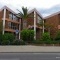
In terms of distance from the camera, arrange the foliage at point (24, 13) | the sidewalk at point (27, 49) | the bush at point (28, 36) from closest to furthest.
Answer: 1. the sidewalk at point (27, 49)
2. the bush at point (28, 36)
3. the foliage at point (24, 13)

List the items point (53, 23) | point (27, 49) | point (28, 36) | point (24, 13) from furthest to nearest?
1. point (53, 23)
2. point (24, 13)
3. point (28, 36)
4. point (27, 49)

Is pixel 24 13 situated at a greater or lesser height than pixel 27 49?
greater

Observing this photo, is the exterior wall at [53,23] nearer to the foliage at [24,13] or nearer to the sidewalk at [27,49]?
the foliage at [24,13]

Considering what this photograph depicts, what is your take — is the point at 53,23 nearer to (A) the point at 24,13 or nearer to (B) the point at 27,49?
(A) the point at 24,13

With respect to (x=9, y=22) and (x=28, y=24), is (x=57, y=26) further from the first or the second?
(x=9, y=22)

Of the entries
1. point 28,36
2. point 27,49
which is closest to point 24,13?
point 28,36

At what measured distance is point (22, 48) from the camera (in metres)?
29.4

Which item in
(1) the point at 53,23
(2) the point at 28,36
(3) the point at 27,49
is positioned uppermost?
(1) the point at 53,23

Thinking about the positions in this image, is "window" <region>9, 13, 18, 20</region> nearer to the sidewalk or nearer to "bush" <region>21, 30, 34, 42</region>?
"bush" <region>21, 30, 34, 42</region>

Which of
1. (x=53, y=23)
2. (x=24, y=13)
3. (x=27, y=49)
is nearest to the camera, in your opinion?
(x=27, y=49)

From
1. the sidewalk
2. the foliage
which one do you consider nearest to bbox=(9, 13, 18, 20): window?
the foliage

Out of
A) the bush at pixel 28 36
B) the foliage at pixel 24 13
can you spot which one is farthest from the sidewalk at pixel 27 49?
the foliage at pixel 24 13

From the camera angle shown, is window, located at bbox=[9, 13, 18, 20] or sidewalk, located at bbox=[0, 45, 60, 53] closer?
sidewalk, located at bbox=[0, 45, 60, 53]

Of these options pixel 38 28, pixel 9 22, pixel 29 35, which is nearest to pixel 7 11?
pixel 9 22
